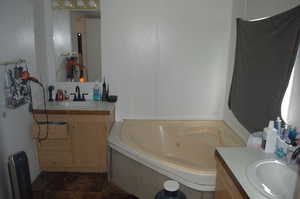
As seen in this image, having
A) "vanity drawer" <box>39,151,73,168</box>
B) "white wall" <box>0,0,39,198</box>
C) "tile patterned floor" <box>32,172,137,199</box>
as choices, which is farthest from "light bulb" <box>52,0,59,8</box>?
"tile patterned floor" <box>32,172,137,199</box>

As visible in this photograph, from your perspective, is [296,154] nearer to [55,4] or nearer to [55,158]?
[55,158]

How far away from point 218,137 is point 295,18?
169 cm

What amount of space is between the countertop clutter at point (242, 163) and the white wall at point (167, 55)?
5.08 feet

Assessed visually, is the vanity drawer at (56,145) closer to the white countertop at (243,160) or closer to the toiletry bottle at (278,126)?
the white countertop at (243,160)

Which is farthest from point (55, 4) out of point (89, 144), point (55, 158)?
point (55, 158)

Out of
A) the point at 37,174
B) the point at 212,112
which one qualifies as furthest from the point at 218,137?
the point at 37,174

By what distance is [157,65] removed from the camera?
3.05 meters

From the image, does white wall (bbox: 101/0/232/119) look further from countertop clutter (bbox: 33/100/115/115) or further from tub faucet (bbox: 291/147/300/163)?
tub faucet (bbox: 291/147/300/163)

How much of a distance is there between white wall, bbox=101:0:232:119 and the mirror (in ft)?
0.43

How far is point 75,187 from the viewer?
2.54 m

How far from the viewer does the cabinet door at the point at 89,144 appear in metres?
2.63

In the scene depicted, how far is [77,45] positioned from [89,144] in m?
1.30

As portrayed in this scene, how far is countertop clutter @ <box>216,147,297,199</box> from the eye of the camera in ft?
3.93

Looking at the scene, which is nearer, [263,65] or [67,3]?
[263,65]
